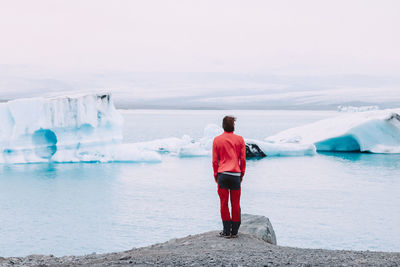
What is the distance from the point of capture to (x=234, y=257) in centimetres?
359

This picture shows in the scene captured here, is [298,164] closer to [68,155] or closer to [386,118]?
[386,118]

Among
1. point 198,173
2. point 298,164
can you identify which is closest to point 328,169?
point 298,164

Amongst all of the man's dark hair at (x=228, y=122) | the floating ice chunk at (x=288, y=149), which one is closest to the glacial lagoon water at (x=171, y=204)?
the floating ice chunk at (x=288, y=149)

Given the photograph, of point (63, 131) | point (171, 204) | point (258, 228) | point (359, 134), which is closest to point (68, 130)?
point (63, 131)

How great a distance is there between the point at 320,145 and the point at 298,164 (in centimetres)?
511

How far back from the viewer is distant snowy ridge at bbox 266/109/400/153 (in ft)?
65.0

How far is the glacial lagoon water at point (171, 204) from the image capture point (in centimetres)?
742

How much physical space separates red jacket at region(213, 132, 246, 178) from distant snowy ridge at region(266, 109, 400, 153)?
54.6ft

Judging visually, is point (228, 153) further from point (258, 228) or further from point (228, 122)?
point (258, 228)

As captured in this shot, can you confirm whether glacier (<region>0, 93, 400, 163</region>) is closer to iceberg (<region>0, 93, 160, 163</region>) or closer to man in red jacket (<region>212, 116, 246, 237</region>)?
iceberg (<region>0, 93, 160, 163</region>)

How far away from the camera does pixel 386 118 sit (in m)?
19.6

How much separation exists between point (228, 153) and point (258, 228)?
1403 millimetres

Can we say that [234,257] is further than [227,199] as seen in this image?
No

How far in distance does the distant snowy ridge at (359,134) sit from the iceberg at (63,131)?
839 cm
